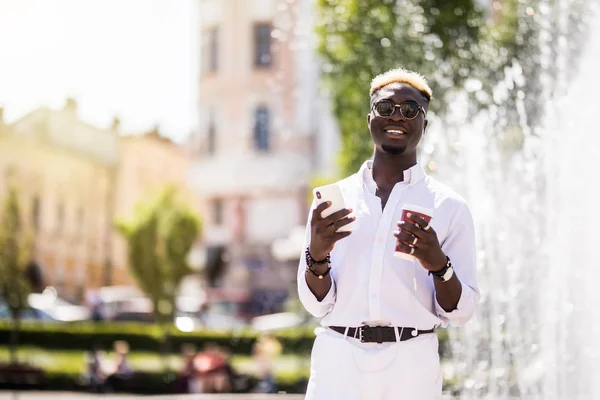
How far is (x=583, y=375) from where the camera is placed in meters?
8.06

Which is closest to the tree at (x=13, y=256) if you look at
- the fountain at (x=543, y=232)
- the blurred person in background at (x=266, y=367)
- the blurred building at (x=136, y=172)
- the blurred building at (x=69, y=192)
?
the blurred person in background at (x=266, y=367)

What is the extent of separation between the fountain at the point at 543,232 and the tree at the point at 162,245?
643 inches

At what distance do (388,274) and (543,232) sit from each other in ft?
22.7

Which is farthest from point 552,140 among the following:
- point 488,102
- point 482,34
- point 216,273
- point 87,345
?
point 216,273

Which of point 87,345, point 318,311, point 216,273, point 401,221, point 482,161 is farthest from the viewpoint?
point 216,273

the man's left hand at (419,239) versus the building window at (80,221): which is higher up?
the building window at (80,221)

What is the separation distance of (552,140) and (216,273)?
30.9 metres

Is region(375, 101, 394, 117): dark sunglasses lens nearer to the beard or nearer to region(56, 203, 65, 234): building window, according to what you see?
the beard

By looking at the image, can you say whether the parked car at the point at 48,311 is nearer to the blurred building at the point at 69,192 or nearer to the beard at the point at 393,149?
the blurred building at the point at 69,192

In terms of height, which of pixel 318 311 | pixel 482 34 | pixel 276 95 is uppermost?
pixel 276 95

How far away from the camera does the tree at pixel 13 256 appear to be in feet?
69.4

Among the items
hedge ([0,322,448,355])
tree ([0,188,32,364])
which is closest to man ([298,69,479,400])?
tree ([0,188,32,364])

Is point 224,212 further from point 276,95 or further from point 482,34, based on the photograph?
point 482,34

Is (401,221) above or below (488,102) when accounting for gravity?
below
